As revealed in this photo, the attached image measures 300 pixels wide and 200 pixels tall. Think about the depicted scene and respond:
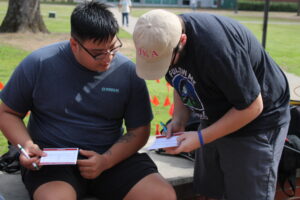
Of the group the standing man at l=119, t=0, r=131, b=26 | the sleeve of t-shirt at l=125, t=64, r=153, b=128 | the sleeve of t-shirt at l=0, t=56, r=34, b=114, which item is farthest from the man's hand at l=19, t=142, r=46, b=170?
the standing man at l=119, t=0, r=131, b=26

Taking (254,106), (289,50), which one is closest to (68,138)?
(254,106)

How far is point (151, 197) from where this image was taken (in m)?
2.43

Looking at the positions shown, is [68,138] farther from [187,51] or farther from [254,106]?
[254,106]

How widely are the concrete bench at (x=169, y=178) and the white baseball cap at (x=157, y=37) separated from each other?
1.02 meters

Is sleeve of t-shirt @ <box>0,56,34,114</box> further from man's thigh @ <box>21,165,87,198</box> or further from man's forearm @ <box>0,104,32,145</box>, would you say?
man's thigh @ <box>21,165,87,198</box>

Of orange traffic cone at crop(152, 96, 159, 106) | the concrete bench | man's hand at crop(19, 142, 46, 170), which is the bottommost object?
orange traffic cone at crop(152, 96, 159, 106)

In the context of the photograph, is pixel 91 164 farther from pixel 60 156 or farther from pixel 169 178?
pixel 169 178

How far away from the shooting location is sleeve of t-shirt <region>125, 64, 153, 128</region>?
2.67m

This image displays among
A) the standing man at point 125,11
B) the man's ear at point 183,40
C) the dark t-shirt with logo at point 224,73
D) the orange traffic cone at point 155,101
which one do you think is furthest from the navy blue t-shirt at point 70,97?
the standing man at point 125,11

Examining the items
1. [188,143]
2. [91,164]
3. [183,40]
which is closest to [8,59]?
[91,164]

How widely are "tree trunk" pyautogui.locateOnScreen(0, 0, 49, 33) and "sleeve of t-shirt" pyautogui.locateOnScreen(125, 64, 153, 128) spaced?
1088 centimetres

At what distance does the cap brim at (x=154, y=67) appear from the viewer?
209cm

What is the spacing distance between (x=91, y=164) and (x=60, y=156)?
7.5 inches

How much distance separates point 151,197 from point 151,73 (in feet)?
2.38
